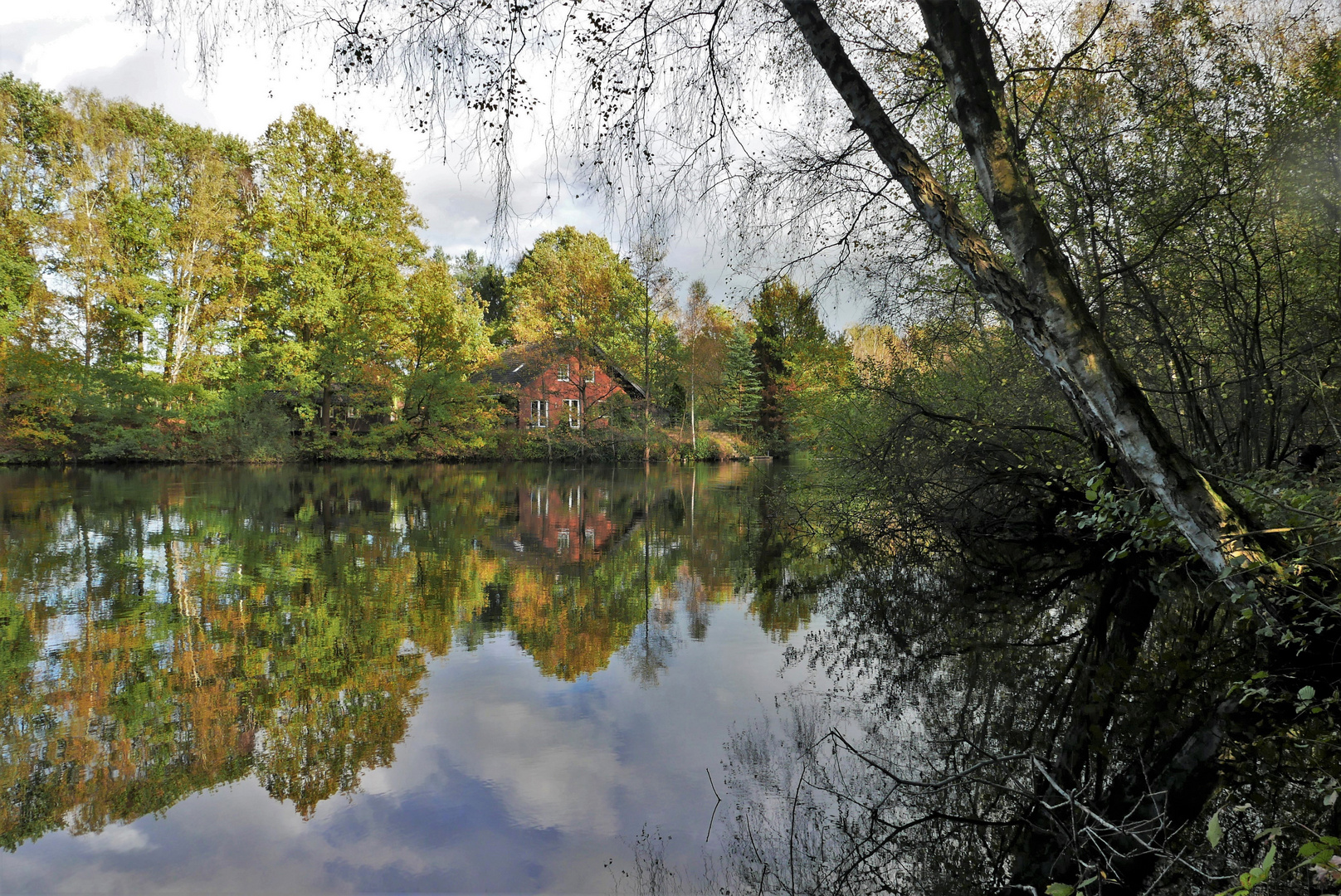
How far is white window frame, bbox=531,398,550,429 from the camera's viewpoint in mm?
40375

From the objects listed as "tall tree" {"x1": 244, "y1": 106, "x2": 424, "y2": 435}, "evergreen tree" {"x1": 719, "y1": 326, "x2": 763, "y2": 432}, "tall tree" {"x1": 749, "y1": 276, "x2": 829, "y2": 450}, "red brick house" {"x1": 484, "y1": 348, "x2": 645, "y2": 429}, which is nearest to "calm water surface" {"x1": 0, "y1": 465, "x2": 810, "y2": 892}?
"tall tree" {"x1": 749, "y1": 276, "x2": 829, "y2": 450}

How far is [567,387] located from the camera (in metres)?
39.2

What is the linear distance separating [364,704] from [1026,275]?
4.79 metres

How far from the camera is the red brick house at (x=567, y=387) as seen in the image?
37219 mm

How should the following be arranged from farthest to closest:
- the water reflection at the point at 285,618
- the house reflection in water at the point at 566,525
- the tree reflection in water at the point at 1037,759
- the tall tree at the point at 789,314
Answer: the house reflection in water at the point at 566,525 → the tall tree at the point at 789,314 → the water reflection at the point at 285,618 → the tree reflection in water at the point at 1037,759

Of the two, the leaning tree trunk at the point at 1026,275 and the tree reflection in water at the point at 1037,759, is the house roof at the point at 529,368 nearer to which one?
the tree reflection in water at the point at 1037,759

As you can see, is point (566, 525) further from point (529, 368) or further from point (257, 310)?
point (257, 310)

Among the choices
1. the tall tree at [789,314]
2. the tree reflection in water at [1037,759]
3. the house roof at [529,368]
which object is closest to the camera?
the tree reflection in water at [1037,759]

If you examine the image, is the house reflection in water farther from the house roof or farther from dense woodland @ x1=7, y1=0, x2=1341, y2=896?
the house roof

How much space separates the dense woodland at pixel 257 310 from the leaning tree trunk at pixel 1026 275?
67.0 ft

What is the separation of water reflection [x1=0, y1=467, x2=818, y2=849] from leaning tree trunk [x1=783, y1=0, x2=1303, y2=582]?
3584 mm

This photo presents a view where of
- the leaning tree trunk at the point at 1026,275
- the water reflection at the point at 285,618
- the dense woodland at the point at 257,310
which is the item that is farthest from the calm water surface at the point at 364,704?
the dense woodland at the point at 257,310

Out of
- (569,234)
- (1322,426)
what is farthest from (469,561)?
(569,234)

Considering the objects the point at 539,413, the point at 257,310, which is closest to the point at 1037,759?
the point at 257,310
